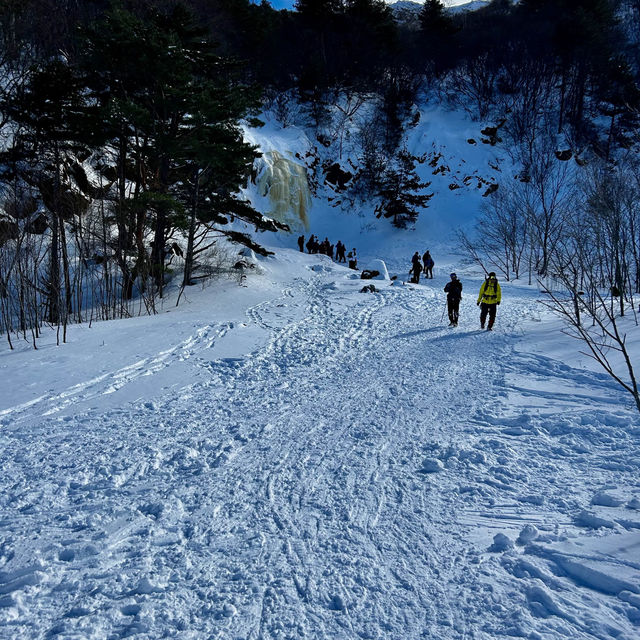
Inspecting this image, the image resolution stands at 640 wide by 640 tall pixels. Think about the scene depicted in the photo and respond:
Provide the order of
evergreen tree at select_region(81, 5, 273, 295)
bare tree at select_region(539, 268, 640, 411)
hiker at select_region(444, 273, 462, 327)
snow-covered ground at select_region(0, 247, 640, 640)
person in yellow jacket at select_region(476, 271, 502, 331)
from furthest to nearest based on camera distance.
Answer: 1. evergreen tree at select_region(81, 5, 273, 295)
2. hiker at select_region(444, 273, 462, 327)
3. person in yellow jacket at select_region(476, 271, 502, 331)
4. bare tree at select_region(539, 268, 640, 411)
5. snow-covered ground at select_region(0, 247, 640, 640)

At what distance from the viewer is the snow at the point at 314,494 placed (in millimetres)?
2553

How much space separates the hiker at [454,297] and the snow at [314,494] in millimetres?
3047

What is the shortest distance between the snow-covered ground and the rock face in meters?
26.9

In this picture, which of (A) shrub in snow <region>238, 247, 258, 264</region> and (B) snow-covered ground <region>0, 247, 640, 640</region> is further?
(A) shrub in snow <region>238, 247, 258, 264</region>

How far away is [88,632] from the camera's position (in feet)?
7.82

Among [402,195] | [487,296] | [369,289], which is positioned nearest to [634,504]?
A: [487,296]

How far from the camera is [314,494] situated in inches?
151

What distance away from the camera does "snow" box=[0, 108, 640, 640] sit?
2553mm

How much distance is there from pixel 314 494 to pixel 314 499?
0.27 feet

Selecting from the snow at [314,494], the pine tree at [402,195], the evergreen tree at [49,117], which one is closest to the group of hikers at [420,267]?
the pine tree at [402,195]

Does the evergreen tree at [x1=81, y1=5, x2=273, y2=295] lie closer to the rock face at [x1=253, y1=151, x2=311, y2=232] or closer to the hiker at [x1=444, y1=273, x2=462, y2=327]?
the hiker at [x1=444, y1=273, x2=462, y2=327]

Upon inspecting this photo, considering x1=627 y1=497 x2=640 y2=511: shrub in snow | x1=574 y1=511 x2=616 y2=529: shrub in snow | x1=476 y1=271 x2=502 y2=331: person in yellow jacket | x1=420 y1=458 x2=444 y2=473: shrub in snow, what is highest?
x1=476 y1=271 x2=502 y2=331: person in yellow jacket

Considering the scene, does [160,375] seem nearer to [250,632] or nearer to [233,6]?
[250,632]

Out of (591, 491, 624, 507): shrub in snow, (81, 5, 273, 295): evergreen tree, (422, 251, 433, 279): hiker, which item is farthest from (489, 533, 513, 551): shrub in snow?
(422, 251, 433, 279): hiker
